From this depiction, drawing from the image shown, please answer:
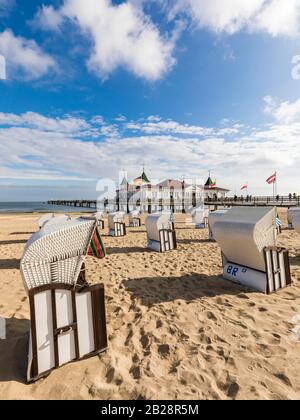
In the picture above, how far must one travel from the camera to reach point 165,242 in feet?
28.8

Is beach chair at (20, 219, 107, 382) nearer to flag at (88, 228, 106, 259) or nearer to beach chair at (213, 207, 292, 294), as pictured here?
flag at (88, 228, 106, 259)

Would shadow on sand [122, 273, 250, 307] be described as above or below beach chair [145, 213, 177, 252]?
below

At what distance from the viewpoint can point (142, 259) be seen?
303 inches

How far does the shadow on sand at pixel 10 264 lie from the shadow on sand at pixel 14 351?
359 centimetres

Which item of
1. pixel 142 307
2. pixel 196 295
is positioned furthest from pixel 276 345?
pixel 142 307

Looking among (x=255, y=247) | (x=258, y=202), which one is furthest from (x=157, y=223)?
(x=258, y=202)

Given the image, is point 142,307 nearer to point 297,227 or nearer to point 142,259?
point 142,259

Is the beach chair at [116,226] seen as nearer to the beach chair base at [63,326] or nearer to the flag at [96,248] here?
the flag at [96,248]

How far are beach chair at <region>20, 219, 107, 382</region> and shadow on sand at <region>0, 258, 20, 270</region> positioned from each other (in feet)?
16.6

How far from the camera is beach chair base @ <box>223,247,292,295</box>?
15.3 ft

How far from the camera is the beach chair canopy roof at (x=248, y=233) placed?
14.8 ft

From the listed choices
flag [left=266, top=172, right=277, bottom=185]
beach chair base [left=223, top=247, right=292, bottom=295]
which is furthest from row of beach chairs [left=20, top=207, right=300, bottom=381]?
flag [left=266, top=172, right=277, bottom=185]

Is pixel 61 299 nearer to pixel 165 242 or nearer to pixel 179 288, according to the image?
pixel 179 288
